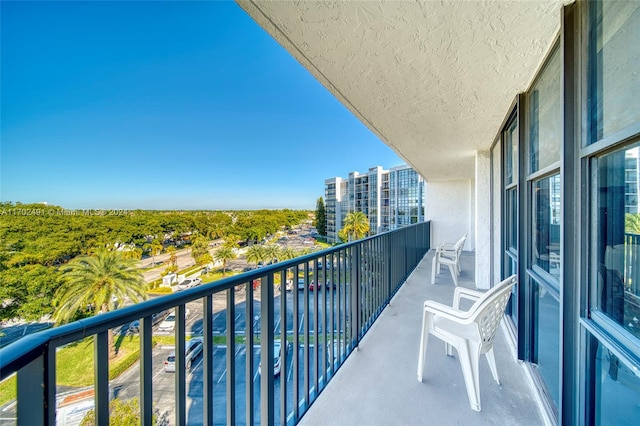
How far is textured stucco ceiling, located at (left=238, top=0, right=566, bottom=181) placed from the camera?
123 centimetres

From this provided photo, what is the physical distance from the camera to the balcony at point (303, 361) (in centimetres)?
58

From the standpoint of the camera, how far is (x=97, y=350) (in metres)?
0.60

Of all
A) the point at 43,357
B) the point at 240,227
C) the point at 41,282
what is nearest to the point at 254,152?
the point at 240,227

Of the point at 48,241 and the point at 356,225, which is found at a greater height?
the point at 356,225

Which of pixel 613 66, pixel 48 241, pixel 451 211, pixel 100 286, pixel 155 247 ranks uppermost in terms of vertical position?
pixel 613 66

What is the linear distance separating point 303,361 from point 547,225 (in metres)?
1.78

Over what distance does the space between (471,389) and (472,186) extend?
706 cm

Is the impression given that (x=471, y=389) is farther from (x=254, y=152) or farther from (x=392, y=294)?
(x=254, y=152)

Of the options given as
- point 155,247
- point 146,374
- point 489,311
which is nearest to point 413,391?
point 489,311

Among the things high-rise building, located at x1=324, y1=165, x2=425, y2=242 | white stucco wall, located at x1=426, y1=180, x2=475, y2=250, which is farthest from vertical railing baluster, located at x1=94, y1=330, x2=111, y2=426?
high-rise building, located at x1=324, y1=165, x2=425, y2=242

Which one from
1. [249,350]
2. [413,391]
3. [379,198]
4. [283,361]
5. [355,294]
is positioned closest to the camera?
[249,350]

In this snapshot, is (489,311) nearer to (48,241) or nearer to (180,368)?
(180,368)

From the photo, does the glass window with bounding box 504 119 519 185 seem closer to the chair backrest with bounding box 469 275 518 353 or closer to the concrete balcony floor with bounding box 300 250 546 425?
the chair backrest with bounding box 469 275 518 353

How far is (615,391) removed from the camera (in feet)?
3.13
